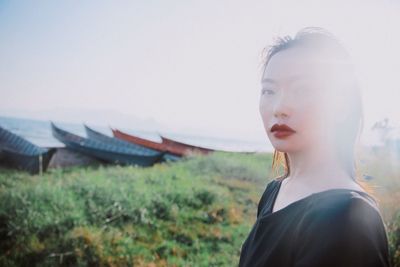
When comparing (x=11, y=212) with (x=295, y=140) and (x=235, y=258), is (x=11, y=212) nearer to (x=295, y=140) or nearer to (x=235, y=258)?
(x=235, y=258)

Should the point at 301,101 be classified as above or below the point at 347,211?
above

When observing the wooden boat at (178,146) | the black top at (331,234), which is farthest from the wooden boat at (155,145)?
the black top at (331,234)

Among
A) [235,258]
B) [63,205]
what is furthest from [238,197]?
[63,205]

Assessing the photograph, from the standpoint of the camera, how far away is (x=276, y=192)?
0.90 metres

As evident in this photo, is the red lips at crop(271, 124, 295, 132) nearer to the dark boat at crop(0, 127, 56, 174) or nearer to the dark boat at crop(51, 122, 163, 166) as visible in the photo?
the dark boat at crop(0, 127, 56, 174)

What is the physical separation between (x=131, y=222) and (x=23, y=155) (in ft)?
16.6

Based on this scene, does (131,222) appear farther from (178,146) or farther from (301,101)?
(178,146)

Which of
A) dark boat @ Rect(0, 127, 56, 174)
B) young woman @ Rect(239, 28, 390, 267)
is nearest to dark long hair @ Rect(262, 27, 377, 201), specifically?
young woman @ Rect(239, 28, 390, 267)

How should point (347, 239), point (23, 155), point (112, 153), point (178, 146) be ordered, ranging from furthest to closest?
1. point (178, 146)
2. point (112, 153)
3. point (23, 155)
4. point (347, 239)

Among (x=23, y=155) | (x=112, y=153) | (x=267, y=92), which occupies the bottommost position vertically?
(x=112, y=153)

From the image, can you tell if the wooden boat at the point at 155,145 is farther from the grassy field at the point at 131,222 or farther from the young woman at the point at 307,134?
the young woman at the point at 307,134

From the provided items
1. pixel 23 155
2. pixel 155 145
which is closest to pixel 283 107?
pixel 23 155

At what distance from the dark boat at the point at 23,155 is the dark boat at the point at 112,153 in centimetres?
252

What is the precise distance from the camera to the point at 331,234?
1.72 feet
